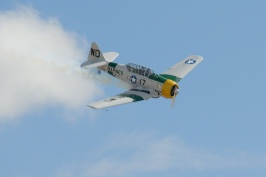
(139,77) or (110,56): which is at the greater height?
(110,56)

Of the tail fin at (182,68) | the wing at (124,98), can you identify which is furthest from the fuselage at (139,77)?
the tail fin at (182,68)

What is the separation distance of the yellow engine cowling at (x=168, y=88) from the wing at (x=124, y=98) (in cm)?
146

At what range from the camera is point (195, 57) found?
64.2 metres

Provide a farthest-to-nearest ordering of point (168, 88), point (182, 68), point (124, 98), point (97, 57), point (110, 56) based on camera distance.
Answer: point (110, 56)
point (97, 57)
point (182, 68)
point (168, 88)
point (124, 98)

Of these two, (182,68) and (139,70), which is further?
(182,68)

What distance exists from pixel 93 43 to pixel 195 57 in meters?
9.76

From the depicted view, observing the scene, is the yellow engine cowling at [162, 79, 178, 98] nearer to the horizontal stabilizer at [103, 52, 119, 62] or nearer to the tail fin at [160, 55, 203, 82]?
the tail fin at [160, 55, 203, 82]

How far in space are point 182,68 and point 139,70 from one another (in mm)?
5434

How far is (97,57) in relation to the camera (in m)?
62.5

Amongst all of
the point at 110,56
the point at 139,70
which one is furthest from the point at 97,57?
the point at 139,70

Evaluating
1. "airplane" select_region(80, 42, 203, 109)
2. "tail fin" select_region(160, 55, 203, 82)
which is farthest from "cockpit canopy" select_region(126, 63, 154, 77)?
"tail fin" select_region(160, 55, 203, 82)

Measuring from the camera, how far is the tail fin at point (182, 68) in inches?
2382

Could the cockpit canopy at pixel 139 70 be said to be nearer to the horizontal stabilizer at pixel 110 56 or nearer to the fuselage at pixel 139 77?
the fuselage at pixel 139 77

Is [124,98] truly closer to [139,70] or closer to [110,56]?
[139,70]
